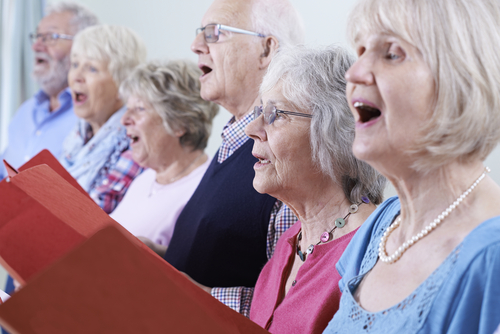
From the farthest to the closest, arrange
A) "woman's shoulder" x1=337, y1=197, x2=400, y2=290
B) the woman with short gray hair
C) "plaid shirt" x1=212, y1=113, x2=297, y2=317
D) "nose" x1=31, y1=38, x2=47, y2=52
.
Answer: "nose" x1=31, y1=38, x2=47, y2=52 < the woman with short gray hair < "plaid shirt" x1=212, y1=113, x2=297, y2=317 < "woman's shoulder" x1=337, y1=197, x2=400, y2=290

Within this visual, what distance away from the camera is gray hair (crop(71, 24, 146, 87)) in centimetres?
256

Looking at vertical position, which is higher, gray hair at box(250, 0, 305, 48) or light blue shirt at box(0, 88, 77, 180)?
gray hair at box(250, 0, 305, 48)

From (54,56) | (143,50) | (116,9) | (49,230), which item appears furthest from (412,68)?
(116,9)

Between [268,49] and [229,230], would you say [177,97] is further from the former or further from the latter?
[229,230]

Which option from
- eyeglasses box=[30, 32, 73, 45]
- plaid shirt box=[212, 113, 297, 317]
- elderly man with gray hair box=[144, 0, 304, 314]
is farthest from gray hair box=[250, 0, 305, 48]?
eyeglasses box=[30, 32, 73, 45]

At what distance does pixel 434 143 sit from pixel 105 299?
470 millimetres

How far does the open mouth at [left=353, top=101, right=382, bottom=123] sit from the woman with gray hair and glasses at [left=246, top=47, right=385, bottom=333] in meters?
0.34

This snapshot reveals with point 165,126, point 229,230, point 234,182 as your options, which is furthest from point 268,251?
point 165,126

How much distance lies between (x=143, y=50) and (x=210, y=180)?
1375 millimetres

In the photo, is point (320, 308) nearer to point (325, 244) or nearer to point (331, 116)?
point (325, 244)

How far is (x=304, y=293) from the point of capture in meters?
1.02

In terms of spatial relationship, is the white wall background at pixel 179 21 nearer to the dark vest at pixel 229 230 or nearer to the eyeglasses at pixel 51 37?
the eyeglasses at pixel 51 37

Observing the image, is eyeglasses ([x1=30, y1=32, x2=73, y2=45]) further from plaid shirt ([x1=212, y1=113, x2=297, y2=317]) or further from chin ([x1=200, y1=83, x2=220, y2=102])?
plaid shirt ([x1=212, y1=113, x2=297, y2=317])

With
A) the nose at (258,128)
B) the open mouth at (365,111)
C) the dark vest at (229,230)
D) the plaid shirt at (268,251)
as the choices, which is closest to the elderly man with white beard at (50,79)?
the dark vest at (229,230)
